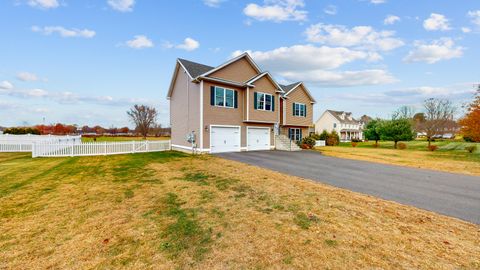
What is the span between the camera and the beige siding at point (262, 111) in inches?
698

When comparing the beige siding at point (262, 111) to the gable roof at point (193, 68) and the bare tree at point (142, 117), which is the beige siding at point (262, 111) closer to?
the gable roof at point (193, 68)

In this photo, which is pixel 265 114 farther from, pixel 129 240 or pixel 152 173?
pixel 129 240

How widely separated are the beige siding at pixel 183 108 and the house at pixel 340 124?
41817mm

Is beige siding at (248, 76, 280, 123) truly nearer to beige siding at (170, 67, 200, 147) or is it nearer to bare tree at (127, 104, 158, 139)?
beige siding at (170, 67, 200, 147)

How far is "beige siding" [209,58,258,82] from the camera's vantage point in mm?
16500

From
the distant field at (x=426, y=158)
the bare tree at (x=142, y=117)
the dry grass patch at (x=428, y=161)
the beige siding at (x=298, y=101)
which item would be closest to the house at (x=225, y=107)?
the beige siding at (x=298, y=101)

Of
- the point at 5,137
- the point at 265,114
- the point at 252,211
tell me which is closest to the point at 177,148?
the point at 265,114

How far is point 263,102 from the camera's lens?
18.7m

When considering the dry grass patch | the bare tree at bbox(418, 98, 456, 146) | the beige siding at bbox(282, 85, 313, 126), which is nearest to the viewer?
the dry grass patch

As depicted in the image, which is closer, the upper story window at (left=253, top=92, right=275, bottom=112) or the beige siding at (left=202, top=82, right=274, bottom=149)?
the beige siding at (left=202, top=82, right=274, bottom=149)

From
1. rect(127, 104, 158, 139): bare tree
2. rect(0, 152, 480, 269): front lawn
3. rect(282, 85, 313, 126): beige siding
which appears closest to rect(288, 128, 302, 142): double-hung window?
rect(282, 85, 313, 126): beige siding

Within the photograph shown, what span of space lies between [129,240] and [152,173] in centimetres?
594

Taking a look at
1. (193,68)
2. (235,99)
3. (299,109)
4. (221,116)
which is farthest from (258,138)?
(193,68)

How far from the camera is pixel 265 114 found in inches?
742
